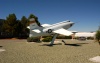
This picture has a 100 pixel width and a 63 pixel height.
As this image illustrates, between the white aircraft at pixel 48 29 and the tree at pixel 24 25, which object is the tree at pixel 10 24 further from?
the white aircraft at pixel 48 29

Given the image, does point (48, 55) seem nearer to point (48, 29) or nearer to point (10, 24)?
point (48, 29)

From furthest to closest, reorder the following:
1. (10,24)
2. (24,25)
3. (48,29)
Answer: (24,25)
(10,24)
(48,29)

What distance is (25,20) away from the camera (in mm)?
75312

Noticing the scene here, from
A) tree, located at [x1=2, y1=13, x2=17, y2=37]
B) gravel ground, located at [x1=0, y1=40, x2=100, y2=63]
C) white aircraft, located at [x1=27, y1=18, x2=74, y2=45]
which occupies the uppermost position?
tree, located at [x1=2, y1=13, x2=17, y2=37]

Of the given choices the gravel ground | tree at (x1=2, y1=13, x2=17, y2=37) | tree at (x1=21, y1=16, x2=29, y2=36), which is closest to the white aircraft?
the gravel ground

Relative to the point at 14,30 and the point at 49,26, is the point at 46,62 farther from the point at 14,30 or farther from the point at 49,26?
the point at 14,30

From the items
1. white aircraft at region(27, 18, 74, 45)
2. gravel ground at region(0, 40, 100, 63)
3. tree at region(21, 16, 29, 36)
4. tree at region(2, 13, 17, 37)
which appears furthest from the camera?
tree at region(21, 16, 29, 36)

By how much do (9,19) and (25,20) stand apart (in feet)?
31.9

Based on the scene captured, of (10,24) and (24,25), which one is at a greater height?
(24,25)

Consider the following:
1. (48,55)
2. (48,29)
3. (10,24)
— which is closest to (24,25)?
(10,24)

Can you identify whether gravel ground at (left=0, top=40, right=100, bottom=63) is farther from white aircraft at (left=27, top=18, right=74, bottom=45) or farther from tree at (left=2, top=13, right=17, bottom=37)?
tree at (left=2, top=13, right=17, bottom=37)

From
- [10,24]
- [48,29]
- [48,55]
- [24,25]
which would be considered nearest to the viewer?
[48,55]

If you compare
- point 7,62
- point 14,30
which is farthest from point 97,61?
point 14,30

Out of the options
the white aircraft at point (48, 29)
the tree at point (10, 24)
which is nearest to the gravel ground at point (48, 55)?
the white aircraft at point (48, 29)
